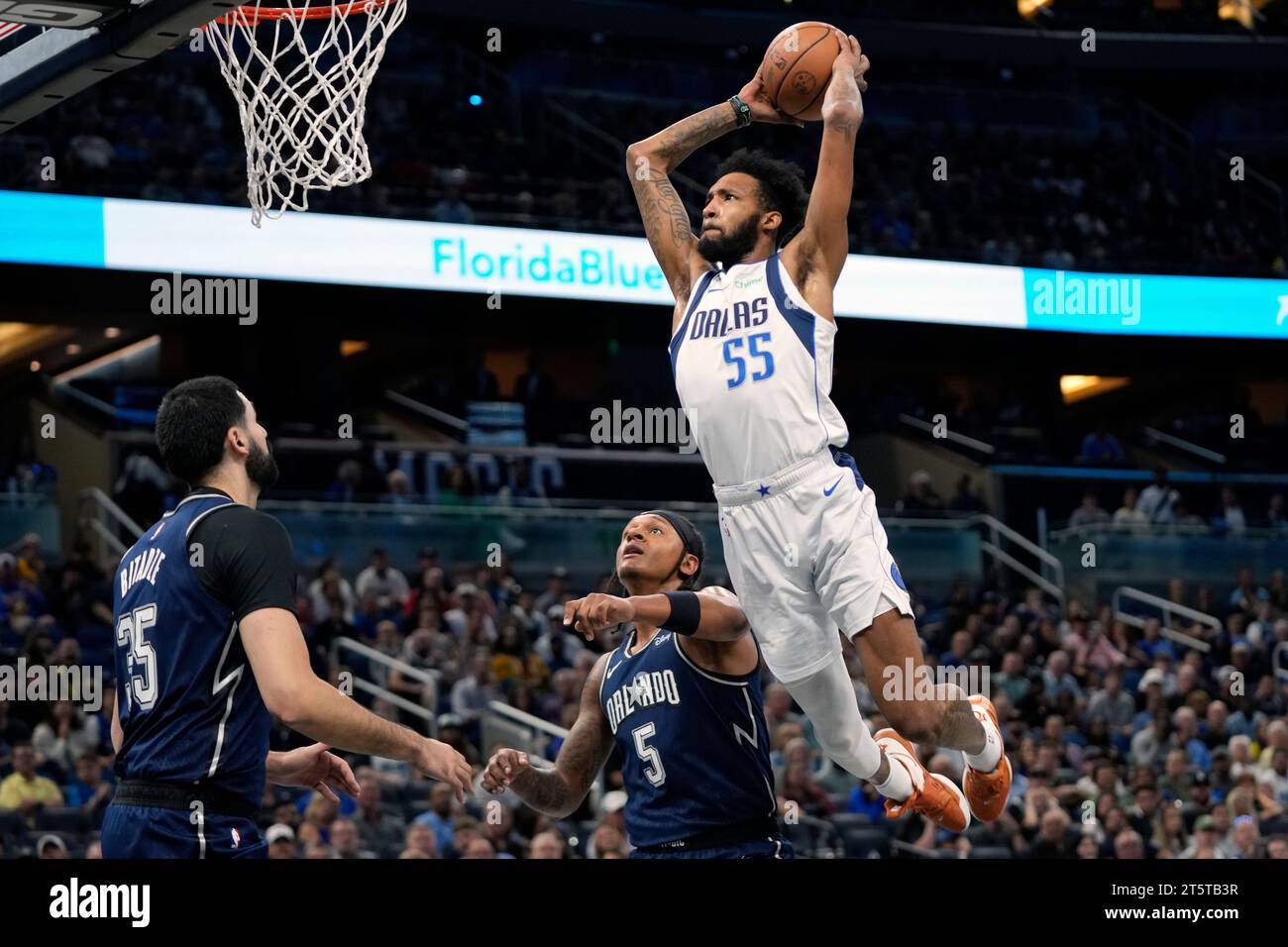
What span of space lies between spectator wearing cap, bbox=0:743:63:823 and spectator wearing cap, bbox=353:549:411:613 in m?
3.40

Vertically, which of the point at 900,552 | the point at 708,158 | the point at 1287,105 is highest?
the point at 1287,105

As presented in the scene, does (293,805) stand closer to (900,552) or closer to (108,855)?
(108,855)

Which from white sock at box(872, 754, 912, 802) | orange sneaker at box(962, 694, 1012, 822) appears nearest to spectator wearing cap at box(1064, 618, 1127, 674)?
orange sneaker at box(962, 694, 1012, 822)

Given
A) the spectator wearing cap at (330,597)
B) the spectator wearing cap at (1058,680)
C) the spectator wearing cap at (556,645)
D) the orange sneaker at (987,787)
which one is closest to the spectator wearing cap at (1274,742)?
the spectator wearing cap at (1058,680)

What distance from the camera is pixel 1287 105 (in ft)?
83.4

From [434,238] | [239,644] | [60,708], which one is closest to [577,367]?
[434,238]

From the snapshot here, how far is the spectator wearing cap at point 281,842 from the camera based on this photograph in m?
9.48

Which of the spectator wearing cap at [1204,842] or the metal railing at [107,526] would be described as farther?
the metal railing at [107,526]

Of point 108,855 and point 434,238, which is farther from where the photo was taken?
point 434,238

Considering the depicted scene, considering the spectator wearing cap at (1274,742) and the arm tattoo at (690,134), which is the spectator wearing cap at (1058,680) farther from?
the arm tattoo at (690,134)

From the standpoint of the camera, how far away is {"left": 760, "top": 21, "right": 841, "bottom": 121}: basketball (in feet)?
17.8

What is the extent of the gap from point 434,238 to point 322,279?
1162 mm

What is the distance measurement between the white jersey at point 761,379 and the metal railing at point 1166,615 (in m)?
11.7

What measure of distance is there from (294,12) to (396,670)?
21.0 ft
